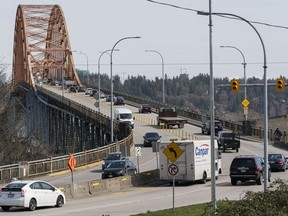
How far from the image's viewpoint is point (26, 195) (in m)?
32.6

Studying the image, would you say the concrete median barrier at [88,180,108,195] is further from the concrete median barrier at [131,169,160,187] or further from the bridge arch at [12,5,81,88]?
the bridge arch at [12,5,81,88]

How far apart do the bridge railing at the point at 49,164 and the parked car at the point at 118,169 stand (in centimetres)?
583

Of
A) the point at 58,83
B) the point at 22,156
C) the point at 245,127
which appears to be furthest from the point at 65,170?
the point at 58,83

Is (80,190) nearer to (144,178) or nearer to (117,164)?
(144,178)

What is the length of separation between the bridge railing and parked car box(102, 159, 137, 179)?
19.1 ft

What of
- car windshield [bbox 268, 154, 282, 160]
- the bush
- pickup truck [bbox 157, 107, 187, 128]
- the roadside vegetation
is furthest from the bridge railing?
the bush

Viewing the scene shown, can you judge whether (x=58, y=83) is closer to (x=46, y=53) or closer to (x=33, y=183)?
(x=46, y=53)

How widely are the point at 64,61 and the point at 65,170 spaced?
123782 mm

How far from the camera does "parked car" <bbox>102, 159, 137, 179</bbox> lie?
49.2 meters

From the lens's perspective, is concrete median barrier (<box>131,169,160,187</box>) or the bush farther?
concrete median barrier (<box>131,169,160,187</box>)

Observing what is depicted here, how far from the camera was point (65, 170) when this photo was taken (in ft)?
193

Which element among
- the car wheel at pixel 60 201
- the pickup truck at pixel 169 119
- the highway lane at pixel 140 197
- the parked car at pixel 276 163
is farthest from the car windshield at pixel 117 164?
the pickup truck at pixel 169 119

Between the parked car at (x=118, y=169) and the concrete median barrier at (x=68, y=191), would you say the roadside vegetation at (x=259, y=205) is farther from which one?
the parked car at (x=118, y=169)

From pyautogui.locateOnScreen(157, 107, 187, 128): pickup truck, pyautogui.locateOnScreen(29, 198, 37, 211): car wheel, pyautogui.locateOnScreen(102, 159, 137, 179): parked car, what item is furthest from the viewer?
pyautogui.locateOnScreen(157, 107, 187, 128): pickup truck
